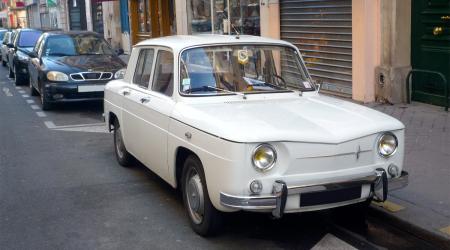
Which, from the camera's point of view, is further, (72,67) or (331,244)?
(72,67)

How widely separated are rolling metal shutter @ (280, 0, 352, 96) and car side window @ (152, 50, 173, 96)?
5.99m

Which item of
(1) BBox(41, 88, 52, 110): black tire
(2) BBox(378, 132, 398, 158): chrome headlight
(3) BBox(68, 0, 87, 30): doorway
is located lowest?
(1) BBox(41, 88, 52, 110): black tire

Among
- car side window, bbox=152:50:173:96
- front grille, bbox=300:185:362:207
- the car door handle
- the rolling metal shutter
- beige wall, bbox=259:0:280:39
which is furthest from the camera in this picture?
beige wall, bbox=259:0:280:39

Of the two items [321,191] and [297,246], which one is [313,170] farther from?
[297,246]

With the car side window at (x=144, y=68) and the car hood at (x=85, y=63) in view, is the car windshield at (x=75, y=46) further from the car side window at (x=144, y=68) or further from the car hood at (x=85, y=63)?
the car side window at (x=144, y=68)

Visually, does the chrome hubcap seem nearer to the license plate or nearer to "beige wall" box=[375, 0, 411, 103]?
"beige wall" box=[375, 0, 411, 103]

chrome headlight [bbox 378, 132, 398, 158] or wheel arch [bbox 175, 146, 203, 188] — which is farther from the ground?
chrome headlight [bbox 378, 132, 398, 158]

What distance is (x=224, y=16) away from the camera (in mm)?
17766

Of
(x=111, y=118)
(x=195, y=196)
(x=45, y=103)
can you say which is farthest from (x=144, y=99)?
(x=45, y=103)

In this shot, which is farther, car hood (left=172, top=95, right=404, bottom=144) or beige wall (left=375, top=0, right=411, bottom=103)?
beige wall (left=375, top=0, right=411, bottom=103)

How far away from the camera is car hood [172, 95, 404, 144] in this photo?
4.62 m

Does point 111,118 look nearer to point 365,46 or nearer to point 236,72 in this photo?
point 236,72

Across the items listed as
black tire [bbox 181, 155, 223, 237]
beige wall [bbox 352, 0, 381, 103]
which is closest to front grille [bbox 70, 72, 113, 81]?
beige wall [bbox 352, 0, 381, 103]

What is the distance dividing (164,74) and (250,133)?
6.40 ft
